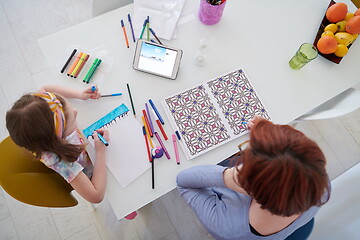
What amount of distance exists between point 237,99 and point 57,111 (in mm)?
683

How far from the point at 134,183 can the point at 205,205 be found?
0.89 feet

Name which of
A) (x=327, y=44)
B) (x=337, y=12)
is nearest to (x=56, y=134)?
(x=327, y=44)

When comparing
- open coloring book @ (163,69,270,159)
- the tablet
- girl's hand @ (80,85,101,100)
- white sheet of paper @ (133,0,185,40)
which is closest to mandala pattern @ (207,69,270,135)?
open coloring book @ (163,69,270,159)

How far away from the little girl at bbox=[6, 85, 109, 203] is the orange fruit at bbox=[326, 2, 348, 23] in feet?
3.49

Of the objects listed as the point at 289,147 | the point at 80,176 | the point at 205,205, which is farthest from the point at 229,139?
the point at 80,176

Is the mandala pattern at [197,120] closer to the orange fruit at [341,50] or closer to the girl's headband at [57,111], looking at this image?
the girl's headband at [57,111]

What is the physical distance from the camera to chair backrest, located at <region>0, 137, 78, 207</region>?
2.96 feet

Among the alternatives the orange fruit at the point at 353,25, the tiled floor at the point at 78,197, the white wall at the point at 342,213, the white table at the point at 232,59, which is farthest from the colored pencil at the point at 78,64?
the white wall at the point at 342,213

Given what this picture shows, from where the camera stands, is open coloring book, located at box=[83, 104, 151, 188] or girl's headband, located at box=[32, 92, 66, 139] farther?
open coloring book, located at box=[83, 104, 151, 188]

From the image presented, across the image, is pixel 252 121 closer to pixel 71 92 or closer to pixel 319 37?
pixel 319 37

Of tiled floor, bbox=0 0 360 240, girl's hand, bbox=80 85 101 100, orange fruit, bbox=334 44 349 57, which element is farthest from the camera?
tiled floor, bbox=0 0 360 240

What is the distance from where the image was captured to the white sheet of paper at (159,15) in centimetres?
118

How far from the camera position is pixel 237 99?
1.12 meters

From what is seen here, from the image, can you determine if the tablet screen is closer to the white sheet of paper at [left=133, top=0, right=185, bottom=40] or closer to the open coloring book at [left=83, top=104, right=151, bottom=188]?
the white sheet of paper at [left=133, top=0, right=185, bottom=40]
